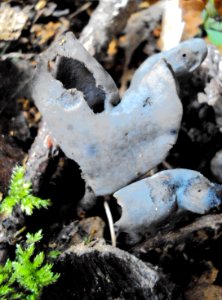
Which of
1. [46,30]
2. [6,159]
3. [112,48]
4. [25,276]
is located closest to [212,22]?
[112,48]

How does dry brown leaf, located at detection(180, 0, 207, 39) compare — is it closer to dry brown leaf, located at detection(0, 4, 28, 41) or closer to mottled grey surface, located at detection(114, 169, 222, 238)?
dry brown leaf, located at detection(0, 4, 28, 41)

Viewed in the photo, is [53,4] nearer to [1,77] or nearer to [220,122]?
[1,77]

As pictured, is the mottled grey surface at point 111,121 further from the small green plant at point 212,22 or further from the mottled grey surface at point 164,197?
the small green plant at point 212,22

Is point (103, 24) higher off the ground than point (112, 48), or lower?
higher

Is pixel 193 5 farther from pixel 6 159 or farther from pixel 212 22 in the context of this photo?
pixel 6 159

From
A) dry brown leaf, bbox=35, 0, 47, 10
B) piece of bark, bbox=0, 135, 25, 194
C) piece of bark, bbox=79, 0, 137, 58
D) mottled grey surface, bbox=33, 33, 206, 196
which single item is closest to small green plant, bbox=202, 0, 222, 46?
piece of bark, bbox=79, 0, 137, 58

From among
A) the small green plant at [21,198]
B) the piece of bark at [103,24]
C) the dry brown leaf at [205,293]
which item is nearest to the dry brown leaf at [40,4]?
the piece of bark at [103,24]
